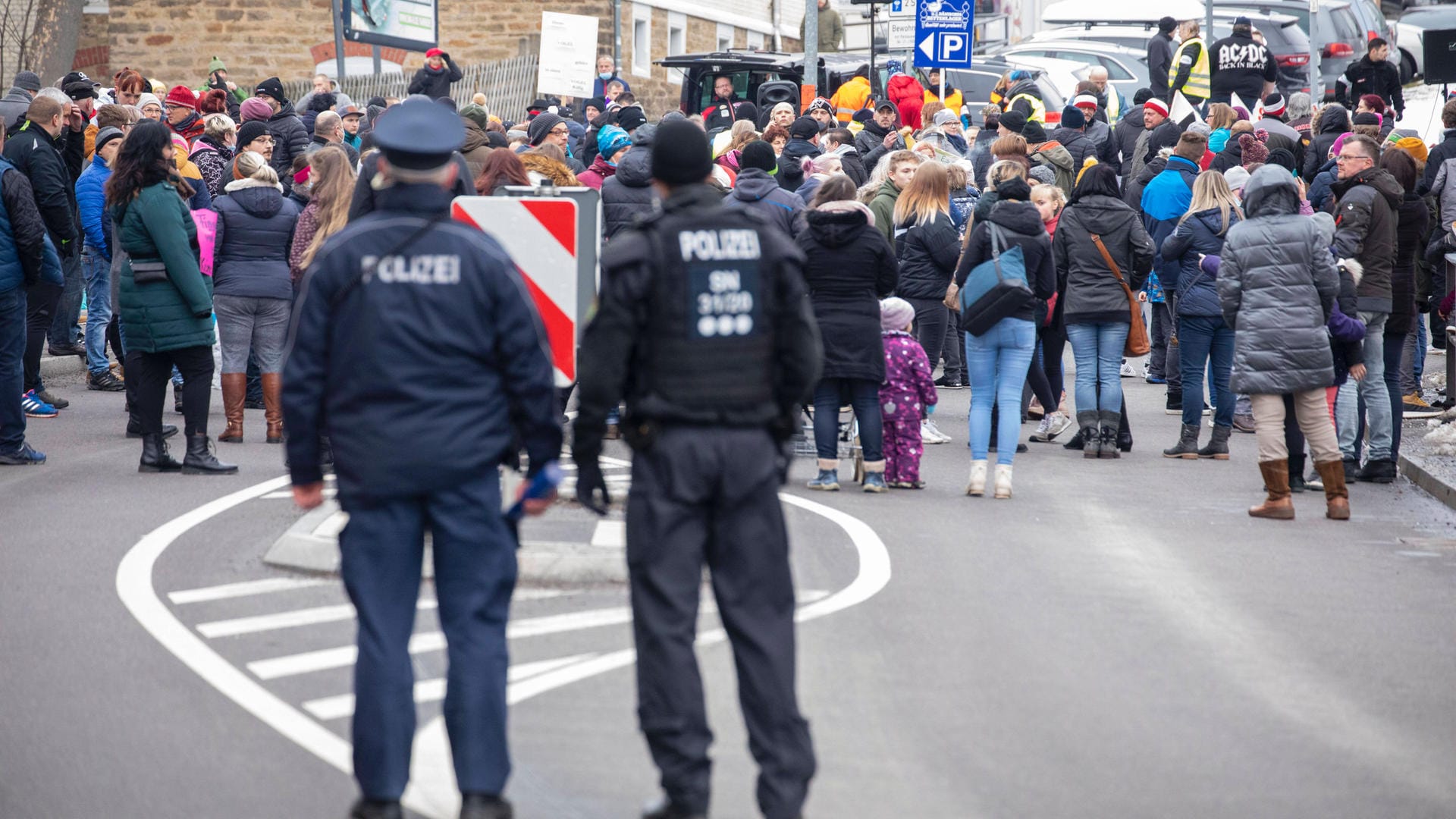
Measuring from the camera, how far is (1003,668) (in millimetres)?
7012

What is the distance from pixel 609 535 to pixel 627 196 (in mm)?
4474

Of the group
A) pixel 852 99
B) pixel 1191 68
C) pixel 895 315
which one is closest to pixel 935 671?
pixel 895 315

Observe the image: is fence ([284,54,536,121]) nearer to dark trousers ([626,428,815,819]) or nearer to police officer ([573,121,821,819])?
police officer ([573,121,821,819])

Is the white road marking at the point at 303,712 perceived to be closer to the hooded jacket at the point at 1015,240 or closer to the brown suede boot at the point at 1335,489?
the hooded jacket at the point at 1015,240

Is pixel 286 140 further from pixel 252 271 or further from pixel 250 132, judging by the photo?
pixel 252 271

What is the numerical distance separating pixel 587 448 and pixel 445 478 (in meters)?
0.44

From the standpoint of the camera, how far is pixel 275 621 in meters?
7.59

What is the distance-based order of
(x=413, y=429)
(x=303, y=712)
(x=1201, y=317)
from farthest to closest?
(x=1201, y=317), (x=303, y=712), (x=413, y=429)

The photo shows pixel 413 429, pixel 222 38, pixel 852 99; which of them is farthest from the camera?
pixel 222 38

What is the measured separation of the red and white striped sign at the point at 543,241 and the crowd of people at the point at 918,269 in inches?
57.3

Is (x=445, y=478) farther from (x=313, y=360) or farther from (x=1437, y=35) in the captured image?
(x=1437, y=35)

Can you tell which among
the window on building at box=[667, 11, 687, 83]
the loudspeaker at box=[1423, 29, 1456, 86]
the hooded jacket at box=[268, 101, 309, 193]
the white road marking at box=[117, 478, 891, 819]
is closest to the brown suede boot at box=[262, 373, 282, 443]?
the white road marking at box=[117, 478, 891, 819]

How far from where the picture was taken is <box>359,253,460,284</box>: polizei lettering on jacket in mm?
4973

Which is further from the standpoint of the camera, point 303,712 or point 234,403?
point 234,403
